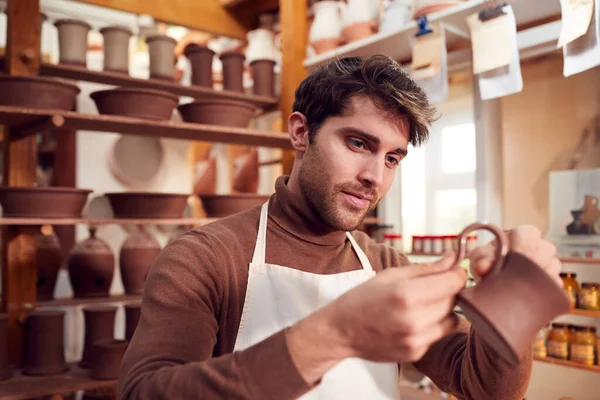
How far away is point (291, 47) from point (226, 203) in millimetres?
906

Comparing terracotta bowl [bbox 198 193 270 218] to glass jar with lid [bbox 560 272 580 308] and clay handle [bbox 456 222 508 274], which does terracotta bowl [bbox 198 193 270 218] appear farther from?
clay handle [bbox 456 222 508 274]

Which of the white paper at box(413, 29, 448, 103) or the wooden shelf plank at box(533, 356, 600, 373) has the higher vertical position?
Result: the white paper at box(413, 29, 448, 103)

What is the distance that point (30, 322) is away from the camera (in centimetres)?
217

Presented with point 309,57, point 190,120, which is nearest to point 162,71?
point 190,120

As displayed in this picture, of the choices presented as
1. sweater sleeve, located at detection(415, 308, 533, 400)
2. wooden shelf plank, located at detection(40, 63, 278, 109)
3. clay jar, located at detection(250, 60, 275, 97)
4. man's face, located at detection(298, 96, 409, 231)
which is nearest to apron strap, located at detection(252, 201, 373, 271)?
man's face, located at detection(298, 96, 409, 231)

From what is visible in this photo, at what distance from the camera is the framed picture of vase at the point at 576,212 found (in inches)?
75.3

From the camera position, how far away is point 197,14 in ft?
9.93

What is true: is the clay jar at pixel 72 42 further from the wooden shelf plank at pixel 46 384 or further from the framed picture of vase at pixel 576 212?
the framed picture of vase at pixel 576 212

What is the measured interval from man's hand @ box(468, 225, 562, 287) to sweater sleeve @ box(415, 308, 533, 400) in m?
0.22

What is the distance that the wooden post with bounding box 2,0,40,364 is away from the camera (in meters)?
2.22

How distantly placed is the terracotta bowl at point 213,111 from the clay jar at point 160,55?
0.27m

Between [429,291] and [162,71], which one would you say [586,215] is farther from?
[162,71]

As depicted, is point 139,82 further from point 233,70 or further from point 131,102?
point 233,70

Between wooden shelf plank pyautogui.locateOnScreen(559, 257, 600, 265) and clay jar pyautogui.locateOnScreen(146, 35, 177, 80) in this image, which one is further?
clay jar pyautogui.locateOnScreen(146, 35, 177, 80)
